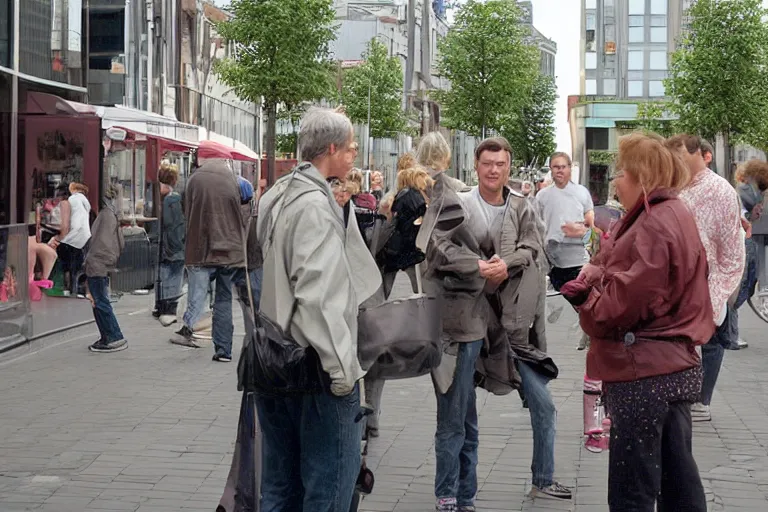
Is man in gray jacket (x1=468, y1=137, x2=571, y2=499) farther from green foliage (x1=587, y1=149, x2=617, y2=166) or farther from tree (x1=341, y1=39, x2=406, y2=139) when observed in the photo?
green foliage (x1=587, y1=149, x2=617, y2=166)

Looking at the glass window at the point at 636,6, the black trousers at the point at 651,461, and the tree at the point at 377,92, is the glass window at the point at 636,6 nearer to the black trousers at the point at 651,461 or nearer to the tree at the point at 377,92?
the tree at the point at 377,92

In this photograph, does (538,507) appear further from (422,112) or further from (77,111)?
(422,112)

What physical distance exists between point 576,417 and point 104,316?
514 centimetres

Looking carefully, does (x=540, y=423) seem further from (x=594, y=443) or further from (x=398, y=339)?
(x=398, y=339)

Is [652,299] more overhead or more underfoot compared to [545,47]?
more underfoot

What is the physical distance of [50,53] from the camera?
18391mm

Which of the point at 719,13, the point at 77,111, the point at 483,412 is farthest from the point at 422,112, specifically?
the point at 483,412

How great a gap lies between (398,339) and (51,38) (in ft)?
46.8

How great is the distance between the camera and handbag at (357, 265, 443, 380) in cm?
486

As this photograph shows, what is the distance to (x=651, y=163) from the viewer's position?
5121mm

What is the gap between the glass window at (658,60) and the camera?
282 ft

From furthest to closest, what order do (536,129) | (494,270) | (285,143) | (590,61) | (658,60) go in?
(536,129) → (590,61) → (658,60) → (285,143) → (494,270)

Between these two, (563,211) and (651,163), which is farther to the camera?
(563,211)

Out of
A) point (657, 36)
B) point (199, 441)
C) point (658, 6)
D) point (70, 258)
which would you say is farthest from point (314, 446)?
point (658, 6)
